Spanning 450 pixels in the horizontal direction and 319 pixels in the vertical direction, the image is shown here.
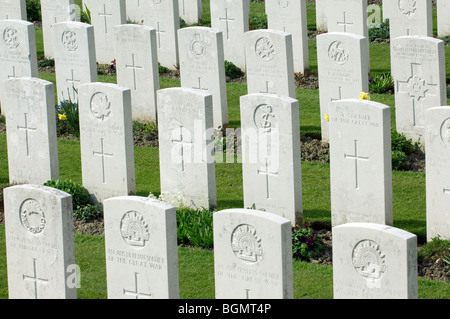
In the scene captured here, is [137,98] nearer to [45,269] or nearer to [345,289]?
[45,269]

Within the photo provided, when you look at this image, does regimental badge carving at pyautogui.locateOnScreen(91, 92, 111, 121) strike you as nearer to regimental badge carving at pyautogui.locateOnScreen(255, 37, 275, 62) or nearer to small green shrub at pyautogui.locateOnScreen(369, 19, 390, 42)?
regimental badge carving at pyautogui.locateOnScreen(255, 37, 275, 62)

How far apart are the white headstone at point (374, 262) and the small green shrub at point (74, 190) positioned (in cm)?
420

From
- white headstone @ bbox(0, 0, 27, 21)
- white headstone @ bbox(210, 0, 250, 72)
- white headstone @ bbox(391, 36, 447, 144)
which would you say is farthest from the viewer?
white headstone @ bbox(0, 0, 27, 21)

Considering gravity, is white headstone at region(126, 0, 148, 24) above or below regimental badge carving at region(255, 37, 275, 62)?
above

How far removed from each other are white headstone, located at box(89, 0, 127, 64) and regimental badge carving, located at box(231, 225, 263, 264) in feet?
29.2

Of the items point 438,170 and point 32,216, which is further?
point 438,170

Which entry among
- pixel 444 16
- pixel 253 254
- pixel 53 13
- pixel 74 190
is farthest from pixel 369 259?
pixel 53 13

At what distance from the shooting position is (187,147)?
10828 millimetres

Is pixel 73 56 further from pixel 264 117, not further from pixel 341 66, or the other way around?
pixel 264 117

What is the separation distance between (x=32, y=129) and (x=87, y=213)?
1.24 meters

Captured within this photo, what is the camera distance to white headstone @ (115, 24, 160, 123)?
13508 mm

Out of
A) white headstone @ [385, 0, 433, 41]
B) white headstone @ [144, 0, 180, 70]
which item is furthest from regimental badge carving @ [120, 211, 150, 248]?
white headstone @ [385, 0, 433, 41]

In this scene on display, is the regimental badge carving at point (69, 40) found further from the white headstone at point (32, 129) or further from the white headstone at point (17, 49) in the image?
the white headstone at point (32, 129)

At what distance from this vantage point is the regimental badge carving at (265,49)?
42.5ft
